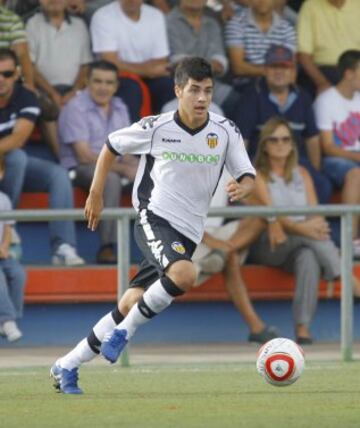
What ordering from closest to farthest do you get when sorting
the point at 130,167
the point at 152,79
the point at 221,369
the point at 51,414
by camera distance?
the point at 51,414, the point at 221,369, the point at 130,167, the point at 152,79

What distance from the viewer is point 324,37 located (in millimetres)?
14148

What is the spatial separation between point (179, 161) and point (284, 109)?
16.4ft

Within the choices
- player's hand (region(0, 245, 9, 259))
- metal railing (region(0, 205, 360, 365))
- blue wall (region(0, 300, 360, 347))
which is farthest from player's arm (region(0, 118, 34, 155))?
metal railing (region(0, 205, 360, 365))

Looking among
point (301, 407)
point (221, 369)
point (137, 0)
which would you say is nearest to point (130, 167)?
point (137, 0)

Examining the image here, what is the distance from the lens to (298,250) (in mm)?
12023

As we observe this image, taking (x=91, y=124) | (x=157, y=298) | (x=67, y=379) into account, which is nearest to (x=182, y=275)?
(x=157, y=298)

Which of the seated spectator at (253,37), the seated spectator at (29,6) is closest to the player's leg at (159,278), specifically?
the seated spectator at (253,37)

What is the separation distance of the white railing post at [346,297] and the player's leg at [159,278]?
97.6 inches

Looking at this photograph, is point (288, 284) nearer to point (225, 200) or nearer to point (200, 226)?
point (225, 200)

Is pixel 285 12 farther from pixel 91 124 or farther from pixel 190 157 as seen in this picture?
pixel 190 157

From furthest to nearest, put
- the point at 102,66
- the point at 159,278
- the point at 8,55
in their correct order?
the point at 102,66
the point at 8,55
the point at 159,278

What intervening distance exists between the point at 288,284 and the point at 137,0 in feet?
10.2

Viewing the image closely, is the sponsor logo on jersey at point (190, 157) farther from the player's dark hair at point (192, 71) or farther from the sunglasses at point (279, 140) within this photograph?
the sunglasses at point (279, 140)

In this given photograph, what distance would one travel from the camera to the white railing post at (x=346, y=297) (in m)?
10.6
